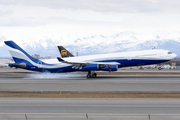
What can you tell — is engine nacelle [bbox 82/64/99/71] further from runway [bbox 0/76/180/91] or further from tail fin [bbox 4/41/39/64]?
tail fin [bbox 4/41/39/64]

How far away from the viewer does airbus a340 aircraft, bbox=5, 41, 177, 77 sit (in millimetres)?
47281

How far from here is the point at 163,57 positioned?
48.6 meters

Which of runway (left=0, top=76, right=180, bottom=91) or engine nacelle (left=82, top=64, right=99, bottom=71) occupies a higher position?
engine nacelle (left=82, top=64, right=99, bottom=71)

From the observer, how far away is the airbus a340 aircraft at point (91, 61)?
47.3 m

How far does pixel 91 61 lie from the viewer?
1933 inches
